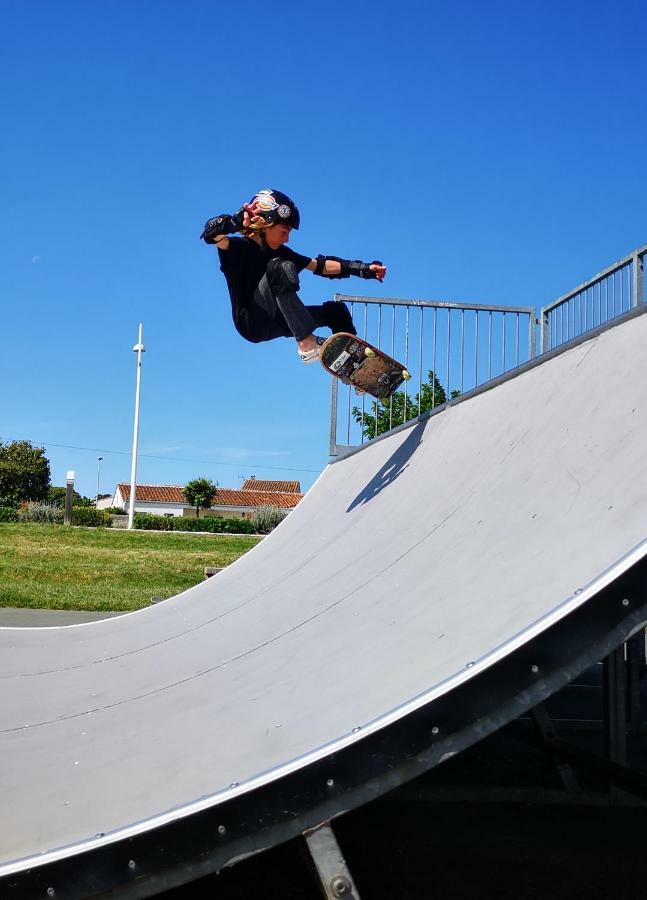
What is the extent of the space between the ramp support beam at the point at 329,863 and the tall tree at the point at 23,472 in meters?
47.3

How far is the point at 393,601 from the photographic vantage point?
7.34ft

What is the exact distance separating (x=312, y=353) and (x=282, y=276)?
433 mm

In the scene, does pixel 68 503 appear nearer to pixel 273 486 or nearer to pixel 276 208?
pixel 276 208

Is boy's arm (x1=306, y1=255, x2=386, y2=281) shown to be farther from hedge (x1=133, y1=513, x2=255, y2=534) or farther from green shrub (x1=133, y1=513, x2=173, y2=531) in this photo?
green shrub (x1=133, y1=513, x2=173, y2=531)

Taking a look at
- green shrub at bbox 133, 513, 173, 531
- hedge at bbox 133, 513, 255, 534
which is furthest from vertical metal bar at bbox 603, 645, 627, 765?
green shrub at bbox 133, 513, 173, 531

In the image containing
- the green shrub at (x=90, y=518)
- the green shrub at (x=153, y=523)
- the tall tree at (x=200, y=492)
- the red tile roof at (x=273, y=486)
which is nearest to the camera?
the green shrub at (x=90, y=518)

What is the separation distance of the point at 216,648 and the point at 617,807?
1.65 metres

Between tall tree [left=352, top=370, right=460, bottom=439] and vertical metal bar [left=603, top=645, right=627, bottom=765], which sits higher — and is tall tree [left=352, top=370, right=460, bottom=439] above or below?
above

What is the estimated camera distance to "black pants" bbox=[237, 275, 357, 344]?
4.27 metres

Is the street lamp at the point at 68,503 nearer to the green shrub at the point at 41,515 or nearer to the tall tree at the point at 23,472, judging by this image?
the green shrub at the point at 41,515

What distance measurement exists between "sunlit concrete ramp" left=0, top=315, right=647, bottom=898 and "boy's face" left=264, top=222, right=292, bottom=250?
177cm

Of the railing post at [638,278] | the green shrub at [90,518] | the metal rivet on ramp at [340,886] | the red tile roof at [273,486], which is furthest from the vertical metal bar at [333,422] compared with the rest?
the red tile roof at [273,486]

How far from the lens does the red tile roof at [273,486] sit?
78.1 meters

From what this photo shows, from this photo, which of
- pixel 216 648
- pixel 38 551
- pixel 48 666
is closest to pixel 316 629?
pixel 216 648
